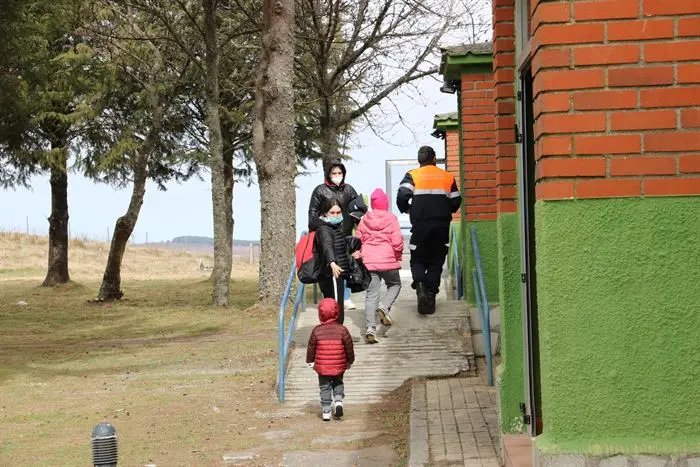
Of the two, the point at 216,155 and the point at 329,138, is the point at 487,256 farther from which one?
the point at 329,138

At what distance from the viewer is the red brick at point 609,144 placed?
5543 millimetres

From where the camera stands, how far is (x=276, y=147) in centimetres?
2173

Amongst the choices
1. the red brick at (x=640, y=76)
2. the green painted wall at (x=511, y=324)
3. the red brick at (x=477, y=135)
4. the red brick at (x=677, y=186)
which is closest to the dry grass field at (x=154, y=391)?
the green painted wall at (x=511, y=324)

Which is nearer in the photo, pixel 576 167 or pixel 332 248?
pixel 576 167

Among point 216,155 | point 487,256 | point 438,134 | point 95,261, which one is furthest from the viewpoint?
point 95,261

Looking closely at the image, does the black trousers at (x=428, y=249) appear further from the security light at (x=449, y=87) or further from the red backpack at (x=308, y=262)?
the security light at (x=449, y=87)

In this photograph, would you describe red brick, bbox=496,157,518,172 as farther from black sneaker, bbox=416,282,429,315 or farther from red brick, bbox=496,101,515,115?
black sneaker, bbox=416,282,429,315

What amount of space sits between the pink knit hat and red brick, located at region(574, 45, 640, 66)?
26.7 feet

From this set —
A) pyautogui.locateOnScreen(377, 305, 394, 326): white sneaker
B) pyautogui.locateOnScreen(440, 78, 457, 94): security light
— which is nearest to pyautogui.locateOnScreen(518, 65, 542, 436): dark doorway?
pyautogui.locateOnScreen(377, 305, 394, 326): white sneaker

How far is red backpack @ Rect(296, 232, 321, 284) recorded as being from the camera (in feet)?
42.7

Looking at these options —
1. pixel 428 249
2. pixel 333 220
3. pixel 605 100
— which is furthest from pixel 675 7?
pixel 428 249

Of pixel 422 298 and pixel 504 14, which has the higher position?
pixel 504 14

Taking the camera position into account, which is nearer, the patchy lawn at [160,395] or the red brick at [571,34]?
the red brick at [571,34]

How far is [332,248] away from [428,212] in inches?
63.3
